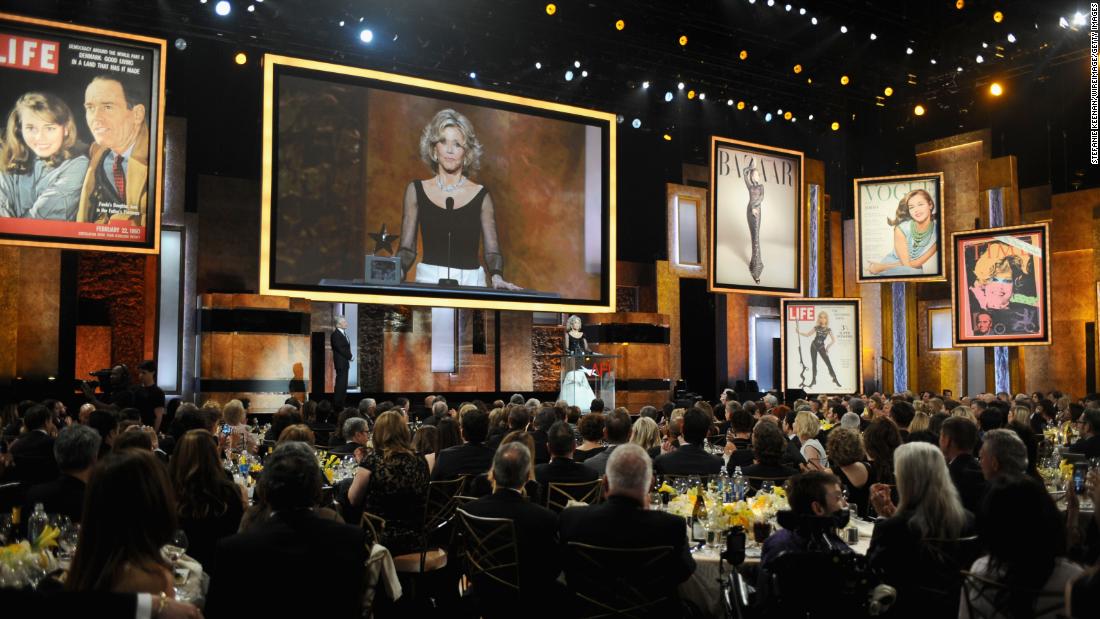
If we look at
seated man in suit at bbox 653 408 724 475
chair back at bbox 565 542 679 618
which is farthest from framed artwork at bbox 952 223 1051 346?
chair back at bbox 565 542 679 618

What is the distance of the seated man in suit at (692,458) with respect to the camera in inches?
244

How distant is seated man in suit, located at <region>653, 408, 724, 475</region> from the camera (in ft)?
20.3

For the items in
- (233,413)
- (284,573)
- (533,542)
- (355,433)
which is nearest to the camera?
(284,573)

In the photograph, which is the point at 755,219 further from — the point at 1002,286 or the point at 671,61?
the point at 1002,286

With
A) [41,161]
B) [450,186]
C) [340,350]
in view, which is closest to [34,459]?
[41,161]

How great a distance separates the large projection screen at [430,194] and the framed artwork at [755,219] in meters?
1.88

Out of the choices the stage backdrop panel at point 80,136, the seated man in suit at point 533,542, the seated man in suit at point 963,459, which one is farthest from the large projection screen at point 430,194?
the seated man in suit at point 533,542

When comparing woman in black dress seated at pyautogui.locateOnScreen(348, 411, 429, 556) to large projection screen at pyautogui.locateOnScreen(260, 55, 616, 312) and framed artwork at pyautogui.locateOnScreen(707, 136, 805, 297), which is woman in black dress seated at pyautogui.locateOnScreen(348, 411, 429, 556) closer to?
large projection screen at pyautogui.locateOnScreen(260, 55, 616, 312)

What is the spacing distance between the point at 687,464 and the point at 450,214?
30.3 feet

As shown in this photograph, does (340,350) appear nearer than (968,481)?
No

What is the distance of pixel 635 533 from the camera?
12.0ft

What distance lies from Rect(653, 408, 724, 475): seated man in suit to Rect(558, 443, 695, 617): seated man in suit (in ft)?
7.84

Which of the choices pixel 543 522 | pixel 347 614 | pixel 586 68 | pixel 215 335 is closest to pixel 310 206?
pixel 215 335

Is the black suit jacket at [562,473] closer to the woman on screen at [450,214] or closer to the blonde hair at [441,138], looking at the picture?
the woman on screen at [450,214]
